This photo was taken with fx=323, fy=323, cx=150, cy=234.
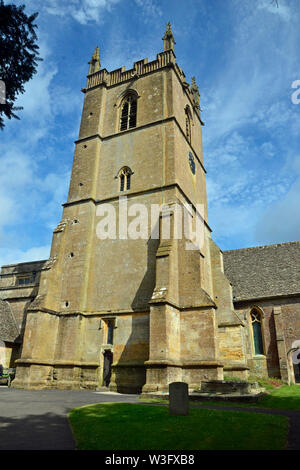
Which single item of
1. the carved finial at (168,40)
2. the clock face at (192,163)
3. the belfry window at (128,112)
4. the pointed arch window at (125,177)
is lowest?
the pointed arch window at (125,177)

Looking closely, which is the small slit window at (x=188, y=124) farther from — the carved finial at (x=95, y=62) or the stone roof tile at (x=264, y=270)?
the stone roof tile at (x=264, y=270)

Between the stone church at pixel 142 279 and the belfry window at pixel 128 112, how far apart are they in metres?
0.11

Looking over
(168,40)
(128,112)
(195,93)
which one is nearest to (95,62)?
(168,40)

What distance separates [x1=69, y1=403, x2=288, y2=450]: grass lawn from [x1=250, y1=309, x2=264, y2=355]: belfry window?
57.5 feet

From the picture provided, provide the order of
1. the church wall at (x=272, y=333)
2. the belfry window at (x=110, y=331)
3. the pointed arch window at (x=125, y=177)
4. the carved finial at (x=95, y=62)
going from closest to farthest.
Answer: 1. the belfry window at (x=110, y=331)
2. the pointed arch window at (x=125, y=177)
3. the church wall at (x=272, y=333)
4. the carved finial at (x=95, y=62)

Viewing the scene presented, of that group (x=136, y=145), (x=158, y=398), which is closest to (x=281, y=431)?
(x=158, y=398)

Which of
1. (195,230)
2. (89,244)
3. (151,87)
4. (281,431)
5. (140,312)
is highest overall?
(151,87)

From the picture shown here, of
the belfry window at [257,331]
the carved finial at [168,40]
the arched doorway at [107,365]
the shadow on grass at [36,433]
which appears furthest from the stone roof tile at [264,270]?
the shadow on grass at [36,433]

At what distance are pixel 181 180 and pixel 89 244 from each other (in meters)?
7.60

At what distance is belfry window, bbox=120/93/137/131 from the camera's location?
25031 millimetres

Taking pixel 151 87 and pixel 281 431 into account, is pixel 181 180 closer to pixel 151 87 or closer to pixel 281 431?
pixel 151 87

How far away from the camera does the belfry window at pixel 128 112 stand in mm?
25031

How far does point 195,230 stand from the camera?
2323 cm

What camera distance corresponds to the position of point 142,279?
18.8m
